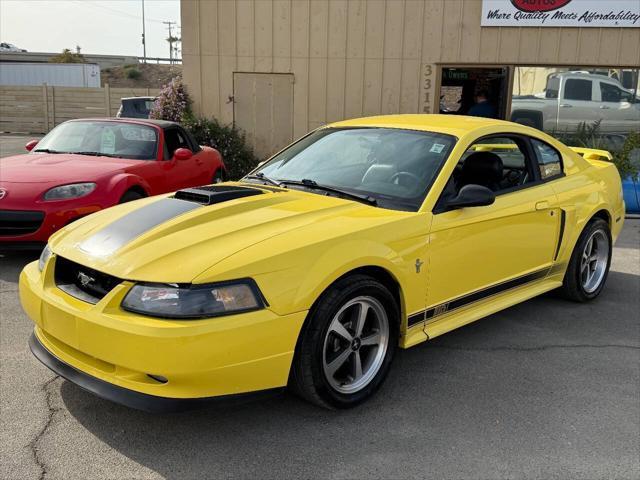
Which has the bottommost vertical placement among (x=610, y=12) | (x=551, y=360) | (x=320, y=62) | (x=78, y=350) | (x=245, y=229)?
(x=551, y=360)

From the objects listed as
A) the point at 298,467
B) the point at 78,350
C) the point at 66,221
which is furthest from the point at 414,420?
the point at 66,221

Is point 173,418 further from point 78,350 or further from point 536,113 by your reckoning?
point 536,113

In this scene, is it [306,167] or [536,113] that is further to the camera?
[536,113]

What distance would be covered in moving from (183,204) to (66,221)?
8.52ft

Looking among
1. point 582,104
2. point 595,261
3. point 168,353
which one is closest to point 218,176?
point 595,261

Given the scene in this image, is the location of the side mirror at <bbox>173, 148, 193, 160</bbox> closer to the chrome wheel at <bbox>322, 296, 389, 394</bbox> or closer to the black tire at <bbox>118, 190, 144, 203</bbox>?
the black tire at <bbox>118, 190, 144, 203</bbox>

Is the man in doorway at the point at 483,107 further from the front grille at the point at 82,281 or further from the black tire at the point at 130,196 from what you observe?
the front grille at the point at 82,281

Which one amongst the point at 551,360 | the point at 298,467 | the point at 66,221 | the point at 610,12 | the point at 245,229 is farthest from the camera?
the point at 610,12

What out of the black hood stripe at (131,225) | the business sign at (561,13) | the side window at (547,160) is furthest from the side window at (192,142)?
the business sign at (561,13)

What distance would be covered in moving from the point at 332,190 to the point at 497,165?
135cm

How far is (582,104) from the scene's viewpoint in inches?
456

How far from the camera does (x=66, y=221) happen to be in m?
5.80

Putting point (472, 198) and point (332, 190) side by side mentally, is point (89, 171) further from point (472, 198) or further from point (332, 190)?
point (472, 198)

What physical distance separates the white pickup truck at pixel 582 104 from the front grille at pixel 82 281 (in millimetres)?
10135
